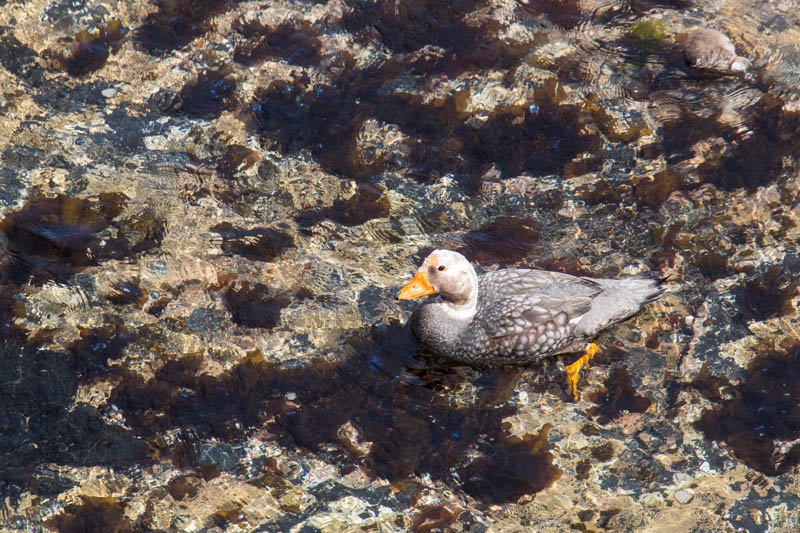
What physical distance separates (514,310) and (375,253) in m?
1.49

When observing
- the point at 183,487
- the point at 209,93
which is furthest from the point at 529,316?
the point at 209,93

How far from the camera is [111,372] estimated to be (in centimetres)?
581

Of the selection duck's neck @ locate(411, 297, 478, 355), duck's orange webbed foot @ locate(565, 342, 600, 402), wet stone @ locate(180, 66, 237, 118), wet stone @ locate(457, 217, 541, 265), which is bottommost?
duck's orange webbed foot @ locate(565, 342, 600, 402)

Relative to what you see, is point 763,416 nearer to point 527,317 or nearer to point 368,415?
point 527,317

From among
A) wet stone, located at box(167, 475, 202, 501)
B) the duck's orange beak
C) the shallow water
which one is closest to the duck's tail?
the shallow water

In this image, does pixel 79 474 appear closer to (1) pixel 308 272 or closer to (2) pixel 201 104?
(1) pixel 308 272

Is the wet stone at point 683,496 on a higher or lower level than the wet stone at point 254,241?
lower

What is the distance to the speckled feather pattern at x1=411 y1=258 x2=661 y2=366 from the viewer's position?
5.91m

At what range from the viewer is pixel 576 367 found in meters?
6.03

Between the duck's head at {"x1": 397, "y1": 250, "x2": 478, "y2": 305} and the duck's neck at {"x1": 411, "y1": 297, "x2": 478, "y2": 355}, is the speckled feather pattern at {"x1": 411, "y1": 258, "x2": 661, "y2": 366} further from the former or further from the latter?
the duck's head at {"x1": 397, "y1": 250, "x2": 478, "y2": 305}

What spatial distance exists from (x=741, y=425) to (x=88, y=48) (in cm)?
771

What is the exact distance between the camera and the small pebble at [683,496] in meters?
5.23

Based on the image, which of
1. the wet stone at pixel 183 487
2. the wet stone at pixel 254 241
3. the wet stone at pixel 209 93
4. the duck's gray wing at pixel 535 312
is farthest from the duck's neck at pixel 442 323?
the wet stone at pixel 209 93

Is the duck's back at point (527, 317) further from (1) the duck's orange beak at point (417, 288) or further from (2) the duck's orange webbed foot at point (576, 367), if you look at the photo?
(1) the duck's orange beak at point (417, 288)
